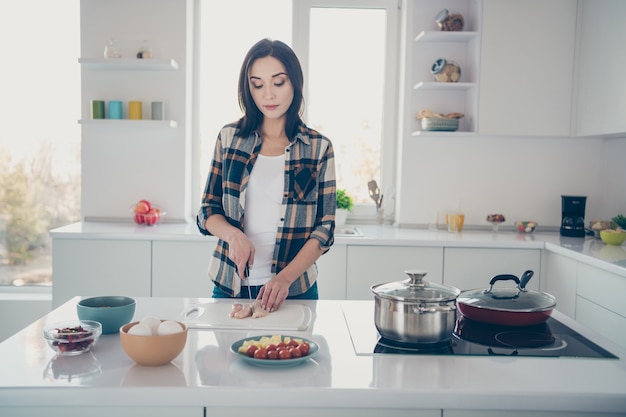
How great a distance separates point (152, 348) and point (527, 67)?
3023mm

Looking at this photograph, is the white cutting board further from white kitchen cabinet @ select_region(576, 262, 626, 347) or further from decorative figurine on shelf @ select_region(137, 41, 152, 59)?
decorative figurine on shelf @ select_region(137, 41, 152, 59)

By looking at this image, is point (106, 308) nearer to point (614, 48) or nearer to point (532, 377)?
point (532, 377)

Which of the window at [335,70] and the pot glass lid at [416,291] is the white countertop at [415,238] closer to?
the window at [335,70]

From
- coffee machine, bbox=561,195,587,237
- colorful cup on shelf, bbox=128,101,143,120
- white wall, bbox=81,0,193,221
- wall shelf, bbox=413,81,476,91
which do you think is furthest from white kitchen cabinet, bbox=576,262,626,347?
colorful cup on shelf, bbox=128,101,143,120

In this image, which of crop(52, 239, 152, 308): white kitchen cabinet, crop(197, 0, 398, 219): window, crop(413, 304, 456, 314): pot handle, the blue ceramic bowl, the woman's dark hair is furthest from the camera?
crop(197, 0, 398, 219): window

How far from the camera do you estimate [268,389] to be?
1148mm

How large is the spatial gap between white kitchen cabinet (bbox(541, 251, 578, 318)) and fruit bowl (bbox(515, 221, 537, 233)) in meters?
0.38

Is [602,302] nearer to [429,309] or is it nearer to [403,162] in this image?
[403,162]

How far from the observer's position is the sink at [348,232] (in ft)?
11.3

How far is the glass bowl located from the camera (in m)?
1.30

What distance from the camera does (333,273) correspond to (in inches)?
129

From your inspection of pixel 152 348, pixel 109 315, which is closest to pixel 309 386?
pixel 152 348

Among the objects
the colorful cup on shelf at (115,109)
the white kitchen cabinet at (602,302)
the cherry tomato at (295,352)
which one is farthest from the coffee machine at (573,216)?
the cherry tomato at (295,352)

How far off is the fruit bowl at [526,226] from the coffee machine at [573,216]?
0.17m
